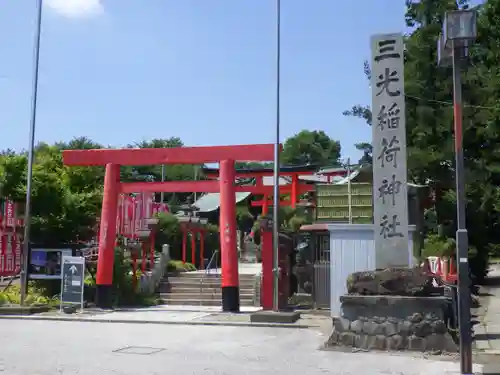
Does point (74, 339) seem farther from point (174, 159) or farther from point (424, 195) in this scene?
point (424, 195)

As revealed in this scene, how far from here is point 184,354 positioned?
11.0 meters

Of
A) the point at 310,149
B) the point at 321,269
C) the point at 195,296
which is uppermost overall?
the point at 310,149

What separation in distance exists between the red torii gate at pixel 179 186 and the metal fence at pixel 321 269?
2.38 m

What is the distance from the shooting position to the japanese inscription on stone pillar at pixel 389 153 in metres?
12.4

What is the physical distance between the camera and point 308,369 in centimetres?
966

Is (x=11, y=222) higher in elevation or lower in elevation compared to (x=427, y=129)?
lower

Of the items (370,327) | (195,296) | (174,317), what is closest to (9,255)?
(195,296)

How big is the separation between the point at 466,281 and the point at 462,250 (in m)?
0.47

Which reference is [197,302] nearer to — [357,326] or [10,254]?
[10,254]

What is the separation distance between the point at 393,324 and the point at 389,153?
3.47 metres

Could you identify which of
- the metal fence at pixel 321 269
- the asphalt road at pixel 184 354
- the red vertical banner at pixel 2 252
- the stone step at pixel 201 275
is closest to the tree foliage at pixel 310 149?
the stone step at pixel 201 275

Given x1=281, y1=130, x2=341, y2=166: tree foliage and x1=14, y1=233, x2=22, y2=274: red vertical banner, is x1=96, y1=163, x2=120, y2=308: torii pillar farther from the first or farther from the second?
x1=281, y1=130, x2=341, y2=166: tree foliage

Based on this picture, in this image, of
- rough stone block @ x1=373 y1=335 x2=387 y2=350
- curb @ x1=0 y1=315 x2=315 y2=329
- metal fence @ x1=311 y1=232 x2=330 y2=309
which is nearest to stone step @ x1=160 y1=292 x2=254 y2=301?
metal fence @ x1=311 y1=232 x2=330 y2=309

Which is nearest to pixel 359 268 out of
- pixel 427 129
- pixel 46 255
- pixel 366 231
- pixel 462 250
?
pixel 366 231
